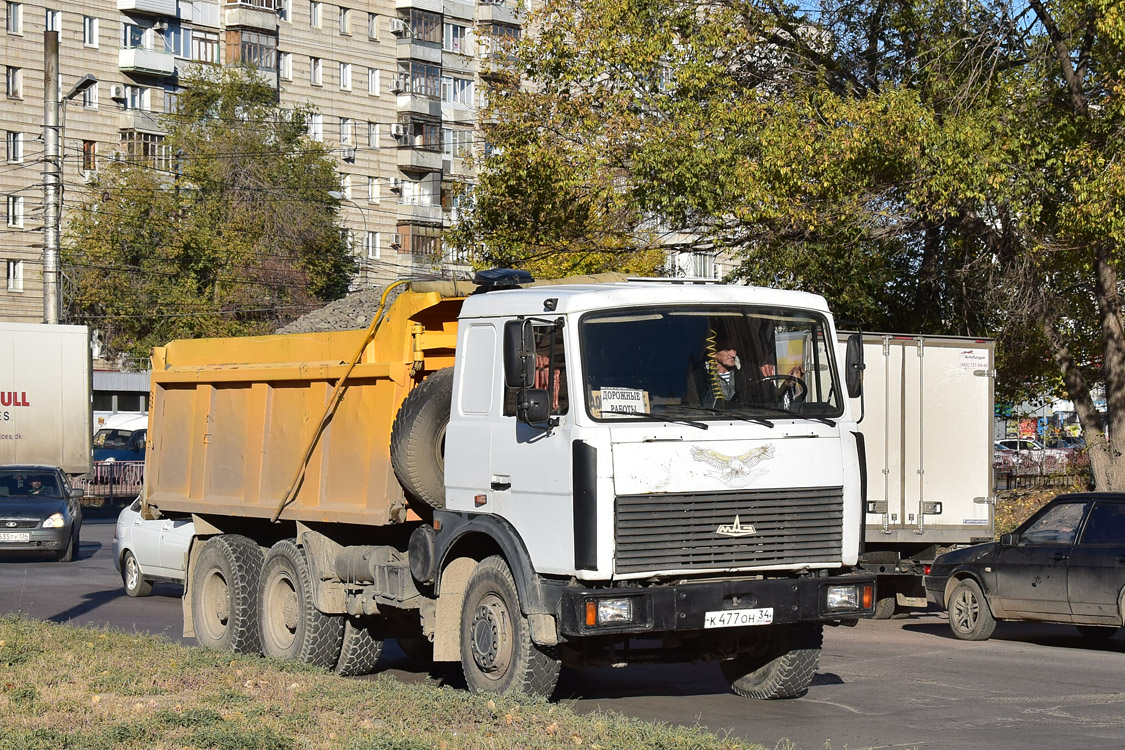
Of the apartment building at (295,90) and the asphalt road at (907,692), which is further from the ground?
the apartment building at (295,90)

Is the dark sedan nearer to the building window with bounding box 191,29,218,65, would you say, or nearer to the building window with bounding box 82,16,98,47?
the building window with bounding box 82,16,98,47

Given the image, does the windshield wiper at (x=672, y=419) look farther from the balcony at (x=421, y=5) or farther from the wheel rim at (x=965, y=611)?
the balcony at (x=421, y=5)

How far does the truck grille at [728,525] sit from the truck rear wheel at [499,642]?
2.77 ft

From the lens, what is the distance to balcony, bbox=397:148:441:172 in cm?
7356

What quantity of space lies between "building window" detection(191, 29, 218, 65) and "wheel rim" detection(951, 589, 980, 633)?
56.0 m

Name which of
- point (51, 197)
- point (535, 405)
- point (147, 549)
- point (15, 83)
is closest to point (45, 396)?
point (51, 197)

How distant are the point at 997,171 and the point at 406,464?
12172 mm

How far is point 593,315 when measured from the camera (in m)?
9.06

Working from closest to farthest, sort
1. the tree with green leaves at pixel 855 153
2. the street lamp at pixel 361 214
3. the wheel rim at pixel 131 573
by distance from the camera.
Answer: the wheel rim at pixel 131 573 → the tree with green leaves at pixel 855 153 → the street lamp at pixel 361 214

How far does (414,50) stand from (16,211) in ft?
68.4

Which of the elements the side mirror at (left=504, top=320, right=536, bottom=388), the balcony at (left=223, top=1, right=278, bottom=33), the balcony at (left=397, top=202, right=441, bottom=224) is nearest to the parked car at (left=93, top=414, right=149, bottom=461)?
the balcony at (left=223, top=1, right=278, bottom=33)

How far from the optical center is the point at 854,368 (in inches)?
382

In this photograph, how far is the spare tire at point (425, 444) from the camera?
10.1 metres

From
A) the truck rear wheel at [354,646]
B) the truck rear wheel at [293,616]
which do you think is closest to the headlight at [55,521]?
the truck rear wheel at [293,616]
